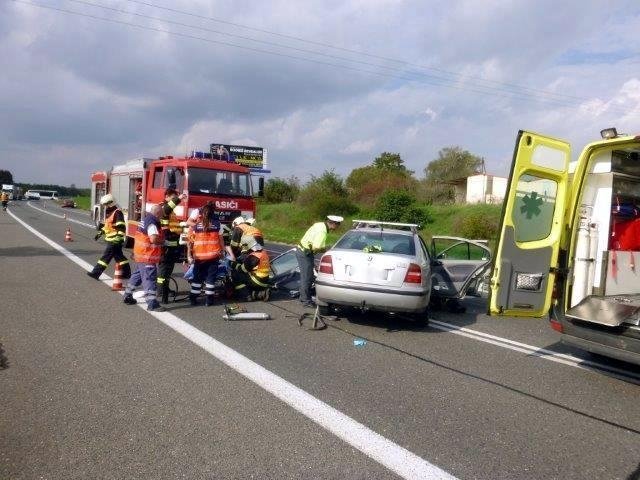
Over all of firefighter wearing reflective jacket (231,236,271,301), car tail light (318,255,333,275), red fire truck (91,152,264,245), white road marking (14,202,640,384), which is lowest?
white road marking (14,202,640,384)

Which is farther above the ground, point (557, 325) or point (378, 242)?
point (378, 242)

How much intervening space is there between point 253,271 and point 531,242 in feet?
16.3

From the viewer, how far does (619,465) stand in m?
3.91

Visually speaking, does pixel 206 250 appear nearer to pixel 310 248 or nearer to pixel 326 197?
pixel 310 248

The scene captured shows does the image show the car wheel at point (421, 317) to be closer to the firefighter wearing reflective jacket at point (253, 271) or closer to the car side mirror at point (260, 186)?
the firefighter wearing reflective jacket at point (253, 271)

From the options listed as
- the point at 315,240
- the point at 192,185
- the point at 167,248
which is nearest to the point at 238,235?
the point at 167,248

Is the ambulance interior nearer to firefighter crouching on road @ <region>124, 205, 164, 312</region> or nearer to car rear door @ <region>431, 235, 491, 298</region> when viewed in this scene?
car rear door @ <region>431, 235, 491, 298</region>

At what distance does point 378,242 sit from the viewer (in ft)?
27.8

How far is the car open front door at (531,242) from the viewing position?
617 centimetres

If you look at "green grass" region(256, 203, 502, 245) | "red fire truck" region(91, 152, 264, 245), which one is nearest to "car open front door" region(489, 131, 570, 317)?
"red fire truck" region(91, 152, 264, 245)

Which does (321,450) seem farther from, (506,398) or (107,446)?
(506,398)

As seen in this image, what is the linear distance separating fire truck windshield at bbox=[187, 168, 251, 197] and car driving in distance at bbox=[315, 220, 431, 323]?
7.28m

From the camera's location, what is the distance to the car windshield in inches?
325

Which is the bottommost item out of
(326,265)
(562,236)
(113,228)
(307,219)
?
(307,219)
